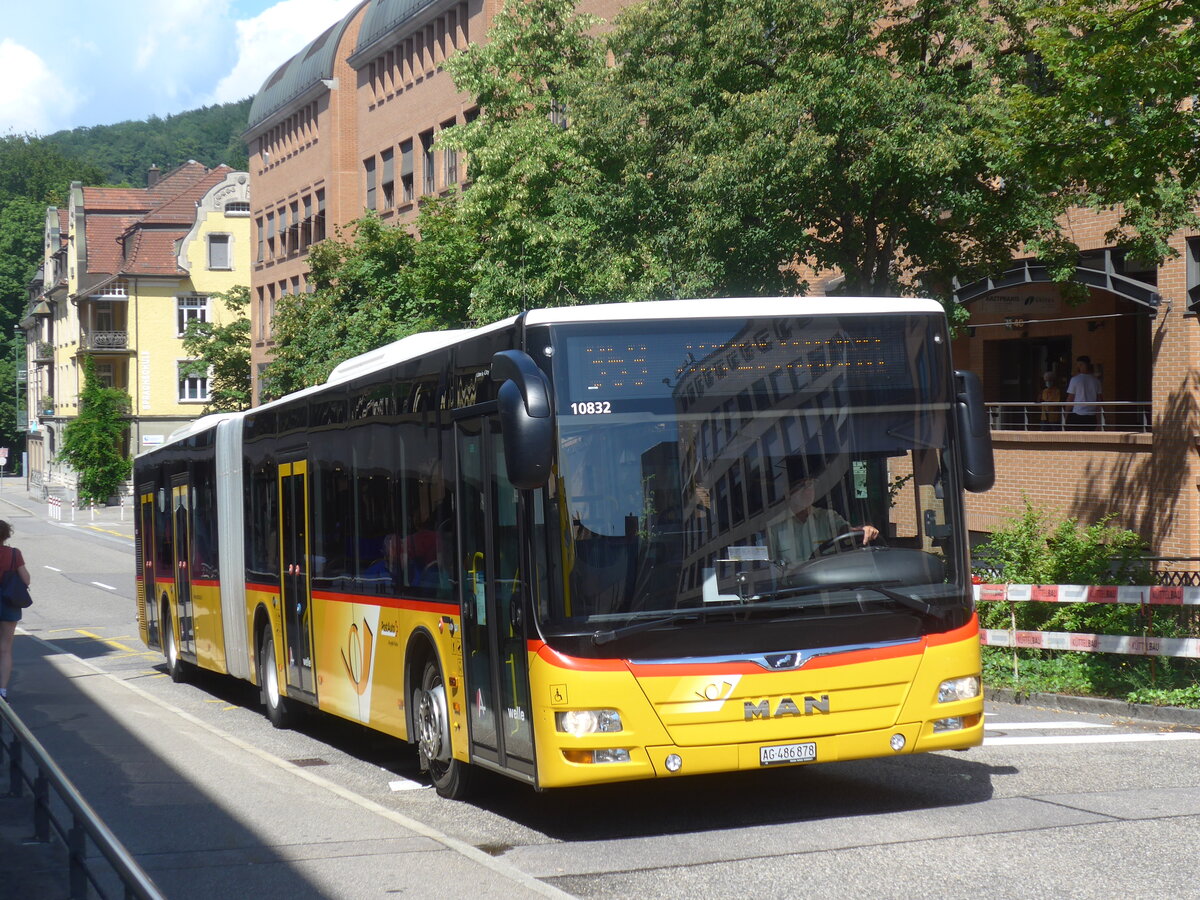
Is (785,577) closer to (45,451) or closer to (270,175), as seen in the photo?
(270,175)

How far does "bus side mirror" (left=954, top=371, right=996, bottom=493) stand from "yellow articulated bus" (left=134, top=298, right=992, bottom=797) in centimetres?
2

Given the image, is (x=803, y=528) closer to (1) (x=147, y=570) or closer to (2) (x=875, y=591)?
(2) (x=875, y=591)

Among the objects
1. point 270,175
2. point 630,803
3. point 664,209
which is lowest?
point 630,803

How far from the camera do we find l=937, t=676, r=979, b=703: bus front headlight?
29.9 feet

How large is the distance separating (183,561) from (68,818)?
13.3 meters

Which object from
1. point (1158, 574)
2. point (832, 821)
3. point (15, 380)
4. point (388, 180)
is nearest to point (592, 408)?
point (832, 821)

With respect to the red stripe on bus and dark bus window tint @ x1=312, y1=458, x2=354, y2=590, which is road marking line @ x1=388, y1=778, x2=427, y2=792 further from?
dark bus window tint @ x1=312, y1=458, x2=354, y2=590

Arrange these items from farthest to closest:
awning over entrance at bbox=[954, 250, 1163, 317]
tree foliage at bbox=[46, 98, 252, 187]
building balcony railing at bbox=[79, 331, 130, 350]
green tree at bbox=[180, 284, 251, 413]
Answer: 1. tree foliage at bbox=[46, 98, 252, 187]
2. building balcony railing at bbox=[79, 331, 130, 350]
3. green tree at bbox=[180, 284, 251, 413]
4. awning over entrance at bbox=[954, 250, 1163, 317]

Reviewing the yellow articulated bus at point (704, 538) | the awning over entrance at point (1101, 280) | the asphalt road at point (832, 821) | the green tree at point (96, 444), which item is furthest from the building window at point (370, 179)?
the yellow articulated bus at point (704, 538)

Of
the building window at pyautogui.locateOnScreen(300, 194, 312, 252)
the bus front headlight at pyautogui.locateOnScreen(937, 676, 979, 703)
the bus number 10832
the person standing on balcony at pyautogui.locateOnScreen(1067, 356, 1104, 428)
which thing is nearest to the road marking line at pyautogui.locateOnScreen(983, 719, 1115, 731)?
the bus front headlight at pyautogui.locateOnScreen(937, 676, 979, 703)

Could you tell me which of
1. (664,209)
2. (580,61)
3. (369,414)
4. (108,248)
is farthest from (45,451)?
(369,414)

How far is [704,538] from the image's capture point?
857 cm

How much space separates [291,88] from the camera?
67.7m

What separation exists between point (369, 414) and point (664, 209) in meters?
9.30
